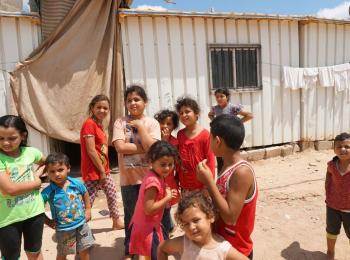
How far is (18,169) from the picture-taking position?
214 centimetres

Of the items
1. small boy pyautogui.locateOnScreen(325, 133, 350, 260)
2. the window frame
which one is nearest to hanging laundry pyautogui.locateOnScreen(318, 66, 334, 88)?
the window frame

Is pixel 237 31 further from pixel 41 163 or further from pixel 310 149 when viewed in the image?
pixel 41 163

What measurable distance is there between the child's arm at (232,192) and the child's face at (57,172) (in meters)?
1.27

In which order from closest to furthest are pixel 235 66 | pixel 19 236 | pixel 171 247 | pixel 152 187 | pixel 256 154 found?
pixel 171 247, pixel 152 187, pixel 19 236, pixel 235 66, pixel 256 154

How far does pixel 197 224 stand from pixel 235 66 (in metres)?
5.34

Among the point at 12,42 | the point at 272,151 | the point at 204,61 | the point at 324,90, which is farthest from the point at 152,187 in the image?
the point at 324,90

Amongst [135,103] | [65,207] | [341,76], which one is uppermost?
[341,76]

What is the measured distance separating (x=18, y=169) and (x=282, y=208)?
3.25m

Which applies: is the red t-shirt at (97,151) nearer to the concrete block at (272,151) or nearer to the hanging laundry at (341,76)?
the concrete block at (272,151)

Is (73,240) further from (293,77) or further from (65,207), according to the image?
(293,77)

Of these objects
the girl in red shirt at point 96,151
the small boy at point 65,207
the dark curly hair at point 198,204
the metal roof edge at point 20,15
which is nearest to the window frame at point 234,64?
the metal roof edge at point 20,15

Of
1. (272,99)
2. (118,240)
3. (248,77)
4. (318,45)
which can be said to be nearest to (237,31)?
(248,77)

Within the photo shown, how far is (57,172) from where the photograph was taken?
232 centimetres

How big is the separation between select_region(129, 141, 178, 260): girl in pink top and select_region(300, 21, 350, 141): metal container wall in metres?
5.89
